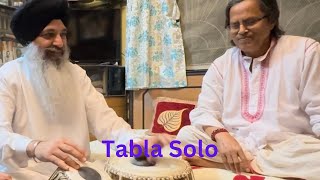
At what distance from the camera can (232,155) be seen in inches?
50.6

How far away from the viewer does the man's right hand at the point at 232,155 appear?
1286 millimetres

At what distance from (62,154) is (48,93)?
506mm

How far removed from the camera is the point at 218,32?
271cm

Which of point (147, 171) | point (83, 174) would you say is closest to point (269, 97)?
point (147, 171)

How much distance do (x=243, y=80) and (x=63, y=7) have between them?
923mm

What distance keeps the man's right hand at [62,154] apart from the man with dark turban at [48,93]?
0.28 meters

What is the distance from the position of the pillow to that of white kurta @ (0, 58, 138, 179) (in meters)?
0.87

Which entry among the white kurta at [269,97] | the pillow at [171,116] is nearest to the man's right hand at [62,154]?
the white kurta at [269,97]

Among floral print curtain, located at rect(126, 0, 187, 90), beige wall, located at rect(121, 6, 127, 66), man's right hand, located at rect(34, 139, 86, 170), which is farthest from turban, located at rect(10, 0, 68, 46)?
beige wall, located at rect(121, 6, 127, 66)

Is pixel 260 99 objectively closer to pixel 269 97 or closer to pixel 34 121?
pixel 269 97

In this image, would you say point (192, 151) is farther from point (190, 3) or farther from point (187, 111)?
point (190, 3)

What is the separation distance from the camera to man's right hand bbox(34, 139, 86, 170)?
876mm

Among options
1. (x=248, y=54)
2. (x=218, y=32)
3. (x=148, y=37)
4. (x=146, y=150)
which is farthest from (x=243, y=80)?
(x=148, y=37)

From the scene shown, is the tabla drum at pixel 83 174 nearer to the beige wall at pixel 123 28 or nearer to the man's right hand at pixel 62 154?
the man's right hand at pixel 62 154
